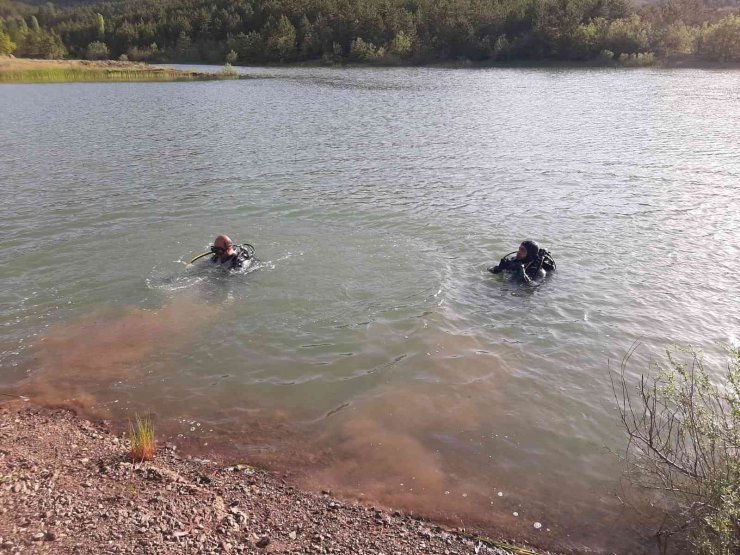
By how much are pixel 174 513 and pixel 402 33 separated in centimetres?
12028

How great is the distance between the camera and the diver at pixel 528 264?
13318mm

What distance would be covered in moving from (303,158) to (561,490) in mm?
22499

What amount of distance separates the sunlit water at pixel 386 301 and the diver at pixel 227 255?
40 cm

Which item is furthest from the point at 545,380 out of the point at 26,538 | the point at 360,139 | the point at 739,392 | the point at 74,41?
the point at 74,41

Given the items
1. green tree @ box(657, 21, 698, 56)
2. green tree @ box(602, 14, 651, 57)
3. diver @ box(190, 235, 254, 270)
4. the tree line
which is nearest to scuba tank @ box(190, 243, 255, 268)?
diver @ box(190, 235, 254, 270)

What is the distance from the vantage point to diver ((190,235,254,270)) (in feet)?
45.9

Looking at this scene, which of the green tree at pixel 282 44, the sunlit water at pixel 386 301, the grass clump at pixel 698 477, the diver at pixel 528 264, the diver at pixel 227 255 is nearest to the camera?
the grass clump at pixel 698 477

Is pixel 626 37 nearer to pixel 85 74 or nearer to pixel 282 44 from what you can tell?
pixel 282 44

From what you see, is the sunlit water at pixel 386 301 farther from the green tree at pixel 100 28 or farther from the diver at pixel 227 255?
the green tree at pixel 100 28

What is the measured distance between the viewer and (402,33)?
11306cm

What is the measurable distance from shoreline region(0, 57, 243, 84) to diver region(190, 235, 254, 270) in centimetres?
7046

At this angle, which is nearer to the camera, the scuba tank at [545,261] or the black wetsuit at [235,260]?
the scuba tank at [545,261]

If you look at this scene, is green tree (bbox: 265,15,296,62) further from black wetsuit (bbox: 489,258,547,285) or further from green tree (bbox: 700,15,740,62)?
black wetsuit (bbox: 489,258,547,285)

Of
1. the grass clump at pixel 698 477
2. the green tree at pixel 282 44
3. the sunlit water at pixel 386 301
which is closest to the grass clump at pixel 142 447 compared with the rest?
the sunlit water at pixel 386 301
